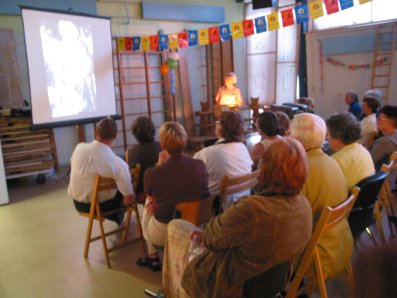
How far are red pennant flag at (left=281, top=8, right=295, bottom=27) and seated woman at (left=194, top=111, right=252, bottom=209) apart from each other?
3.13 metres

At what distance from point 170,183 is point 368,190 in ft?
3.98

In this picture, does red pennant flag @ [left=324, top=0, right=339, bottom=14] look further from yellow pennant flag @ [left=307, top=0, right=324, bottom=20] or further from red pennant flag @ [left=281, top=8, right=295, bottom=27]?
red pennant flag @ [left=281, top=8, right=295, bottom=27]

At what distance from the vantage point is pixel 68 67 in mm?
5285

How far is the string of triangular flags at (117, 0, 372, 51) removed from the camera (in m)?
4.91

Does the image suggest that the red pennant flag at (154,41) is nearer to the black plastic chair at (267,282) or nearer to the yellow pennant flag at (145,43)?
the yellow pennant flag at (145,43)

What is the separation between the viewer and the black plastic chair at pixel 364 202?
216 centimetres

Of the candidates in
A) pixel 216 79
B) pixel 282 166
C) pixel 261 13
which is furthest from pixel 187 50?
pixel 282 166

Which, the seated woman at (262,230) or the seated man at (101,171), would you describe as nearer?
the seated woman at (262,230)

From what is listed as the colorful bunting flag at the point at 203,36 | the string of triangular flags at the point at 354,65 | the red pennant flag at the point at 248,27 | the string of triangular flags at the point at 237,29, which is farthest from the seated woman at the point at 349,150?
the string of triangular flags at the point at 354,65

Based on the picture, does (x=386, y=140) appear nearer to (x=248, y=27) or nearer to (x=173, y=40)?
(x=248, y=27)

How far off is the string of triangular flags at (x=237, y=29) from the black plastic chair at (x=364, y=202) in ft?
10.6

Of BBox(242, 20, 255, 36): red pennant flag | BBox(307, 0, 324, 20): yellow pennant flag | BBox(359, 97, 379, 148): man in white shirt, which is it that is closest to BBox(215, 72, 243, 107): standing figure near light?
BBox(242, 20, 255, 36): red pennant flag

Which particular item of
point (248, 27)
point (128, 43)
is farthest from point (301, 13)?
point (128, 43)

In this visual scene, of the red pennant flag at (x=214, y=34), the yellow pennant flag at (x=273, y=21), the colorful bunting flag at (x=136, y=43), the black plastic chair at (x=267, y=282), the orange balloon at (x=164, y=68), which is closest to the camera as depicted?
the black plastic chair at (x=267, y=282)
